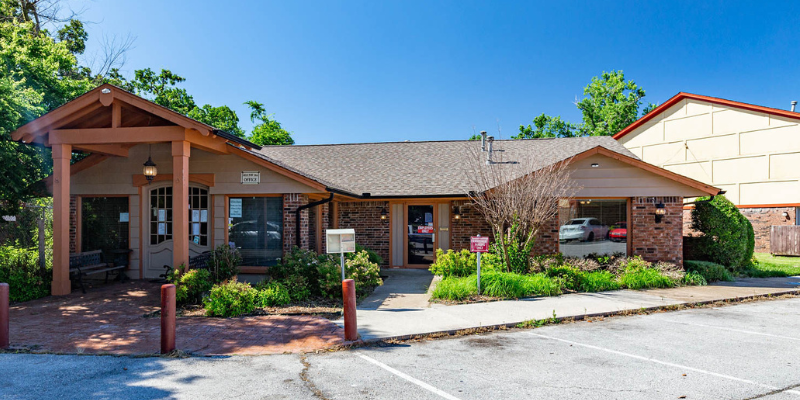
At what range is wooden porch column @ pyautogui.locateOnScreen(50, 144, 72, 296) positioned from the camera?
962 cm

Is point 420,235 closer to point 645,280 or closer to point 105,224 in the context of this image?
point 645,280

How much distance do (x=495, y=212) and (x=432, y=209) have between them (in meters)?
3.60

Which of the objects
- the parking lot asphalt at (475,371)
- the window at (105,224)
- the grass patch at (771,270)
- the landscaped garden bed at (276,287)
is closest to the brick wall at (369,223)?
the landscaped garden bed at (276,287)

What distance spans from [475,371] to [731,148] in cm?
2344

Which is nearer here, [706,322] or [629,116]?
[706,322]

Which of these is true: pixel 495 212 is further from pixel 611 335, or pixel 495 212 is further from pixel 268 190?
pixel 268 190

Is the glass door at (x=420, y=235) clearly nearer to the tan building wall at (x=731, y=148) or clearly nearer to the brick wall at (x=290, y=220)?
the brick wall at (x=290, y=220)

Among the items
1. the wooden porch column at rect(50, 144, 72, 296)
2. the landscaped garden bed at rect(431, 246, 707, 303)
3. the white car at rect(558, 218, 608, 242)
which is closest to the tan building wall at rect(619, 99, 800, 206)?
the white car at rect(558, 218, 608, 242)

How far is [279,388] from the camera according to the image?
4.69m

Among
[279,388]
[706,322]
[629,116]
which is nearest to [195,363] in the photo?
[279,388]

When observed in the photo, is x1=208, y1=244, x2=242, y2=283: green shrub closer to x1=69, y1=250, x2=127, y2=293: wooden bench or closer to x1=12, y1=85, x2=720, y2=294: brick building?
x1=12, y1=85, x2=720, y2=294: brick building

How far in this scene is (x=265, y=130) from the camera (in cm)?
4147

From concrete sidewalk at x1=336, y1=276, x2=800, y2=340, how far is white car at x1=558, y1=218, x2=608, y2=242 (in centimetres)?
248

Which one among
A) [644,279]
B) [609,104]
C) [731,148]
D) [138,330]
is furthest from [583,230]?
[609,104]
